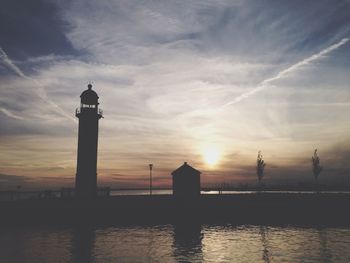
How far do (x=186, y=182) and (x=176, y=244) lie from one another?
2242cm

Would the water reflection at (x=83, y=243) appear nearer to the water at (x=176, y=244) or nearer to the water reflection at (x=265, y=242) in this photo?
the water at (x=176, y=244)

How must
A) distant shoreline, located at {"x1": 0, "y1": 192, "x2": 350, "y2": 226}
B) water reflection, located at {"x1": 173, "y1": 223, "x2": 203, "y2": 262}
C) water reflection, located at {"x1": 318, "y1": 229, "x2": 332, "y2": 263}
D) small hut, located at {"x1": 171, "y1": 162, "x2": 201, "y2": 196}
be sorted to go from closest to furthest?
water reflection, located at {"x1": 318, "y1": 229, "x2": 332, "y2": 263} → water reflection, located at {"x1": 173, "y1": 223, "x2": 203, "y2": 262} → distant shoreline, located at {"x1": 0, "y1": 192, "x2": 350, "y2": 226} → small hut, located at {"x1": 171, "y1": 162, "x2": 201, "y2": 196}

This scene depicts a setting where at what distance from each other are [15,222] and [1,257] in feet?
58.5

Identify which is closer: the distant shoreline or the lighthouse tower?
the distant shoreline

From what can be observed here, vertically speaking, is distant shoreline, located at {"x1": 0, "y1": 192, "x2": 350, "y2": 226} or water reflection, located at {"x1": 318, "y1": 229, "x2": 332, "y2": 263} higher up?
distant shoreline, located at {"x1": 0, "y1": 192, "x2": 350, "y2": 226}

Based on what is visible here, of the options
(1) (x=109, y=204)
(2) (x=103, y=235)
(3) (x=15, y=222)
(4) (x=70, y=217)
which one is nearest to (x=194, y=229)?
(2) (x=103, y=235)

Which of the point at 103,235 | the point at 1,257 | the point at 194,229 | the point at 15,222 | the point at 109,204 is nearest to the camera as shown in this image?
the point at 1,257

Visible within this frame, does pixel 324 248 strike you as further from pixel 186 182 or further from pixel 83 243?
pixel 186 182

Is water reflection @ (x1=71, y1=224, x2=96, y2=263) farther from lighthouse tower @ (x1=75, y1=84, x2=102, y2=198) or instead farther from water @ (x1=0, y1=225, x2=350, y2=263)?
lighthouse tower @ (x1=75, y1=84, x2=102, y2=198)

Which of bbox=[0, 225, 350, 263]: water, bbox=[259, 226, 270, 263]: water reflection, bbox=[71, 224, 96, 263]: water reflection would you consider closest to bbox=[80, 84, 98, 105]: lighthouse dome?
bbox=[71, 224, 96, 263]: water reflection

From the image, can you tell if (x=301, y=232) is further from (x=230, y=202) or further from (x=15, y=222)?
(x=15, y=222)

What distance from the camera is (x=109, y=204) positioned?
44.5m

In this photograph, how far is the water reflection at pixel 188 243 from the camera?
23.1 metres

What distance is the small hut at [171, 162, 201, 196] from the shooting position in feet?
164
